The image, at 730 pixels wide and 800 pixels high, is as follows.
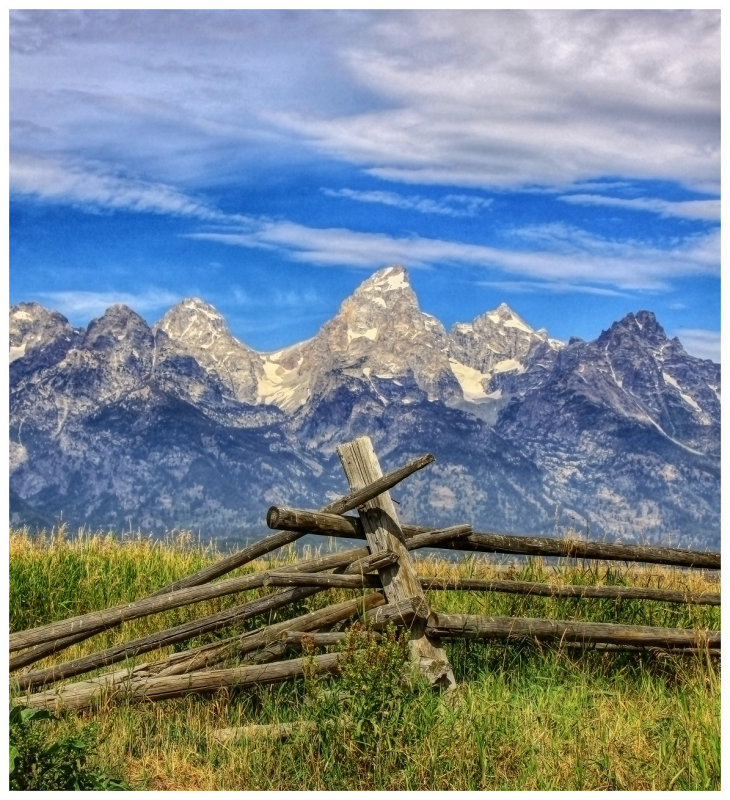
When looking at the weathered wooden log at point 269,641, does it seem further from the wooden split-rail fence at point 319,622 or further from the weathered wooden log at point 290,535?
the weathered wooden log at point 290,535

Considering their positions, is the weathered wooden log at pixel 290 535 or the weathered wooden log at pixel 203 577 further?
the weathered wooden log at pixel 203 577

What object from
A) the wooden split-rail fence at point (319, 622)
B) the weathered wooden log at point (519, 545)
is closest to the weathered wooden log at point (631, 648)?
the wooden split-rail fence at point (319, 622)

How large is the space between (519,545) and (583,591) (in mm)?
729

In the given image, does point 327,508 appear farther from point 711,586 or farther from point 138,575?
point 711,586

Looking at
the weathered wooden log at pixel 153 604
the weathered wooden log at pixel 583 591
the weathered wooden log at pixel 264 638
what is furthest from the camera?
the weathered wooden log at pixel 583 591

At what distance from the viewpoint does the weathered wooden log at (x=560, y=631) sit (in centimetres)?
620

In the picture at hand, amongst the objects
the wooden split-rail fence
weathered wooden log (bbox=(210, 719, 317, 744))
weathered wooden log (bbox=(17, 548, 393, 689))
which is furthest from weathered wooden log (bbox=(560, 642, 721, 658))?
weathered wooden log (bbox=(210, 719, 317, 744))

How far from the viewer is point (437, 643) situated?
20.3 ft

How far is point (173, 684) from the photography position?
5961 mm

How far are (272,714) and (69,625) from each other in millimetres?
1551

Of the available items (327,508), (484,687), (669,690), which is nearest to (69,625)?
(327,508)

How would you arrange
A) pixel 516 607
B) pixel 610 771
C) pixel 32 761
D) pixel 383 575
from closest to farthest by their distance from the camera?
pixel 32 761, pixel 610 771, pixel 383 575, pixel 516 607

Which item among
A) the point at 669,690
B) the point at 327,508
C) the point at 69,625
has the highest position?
the point at 327,508

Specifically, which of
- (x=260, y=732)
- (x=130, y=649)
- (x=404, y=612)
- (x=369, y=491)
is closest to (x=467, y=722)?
(x=404, y=612)
